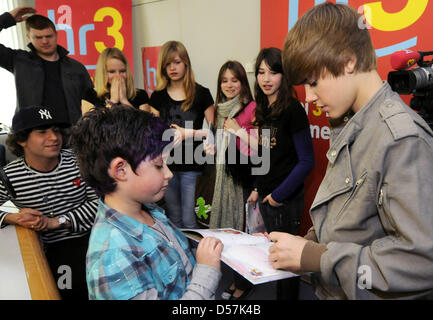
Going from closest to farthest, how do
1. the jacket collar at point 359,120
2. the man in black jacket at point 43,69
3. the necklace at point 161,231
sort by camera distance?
the jacket collar at point 359,120
the necklace at point 161,231
the man in black jacket at point 43,69

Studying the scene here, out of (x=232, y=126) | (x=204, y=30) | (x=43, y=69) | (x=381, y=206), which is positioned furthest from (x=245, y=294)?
(x=204, y=30)

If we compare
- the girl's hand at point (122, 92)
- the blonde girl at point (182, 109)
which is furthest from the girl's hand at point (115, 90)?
the blonde girl at point (182, 109)

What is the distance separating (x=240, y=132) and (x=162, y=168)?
1.19m

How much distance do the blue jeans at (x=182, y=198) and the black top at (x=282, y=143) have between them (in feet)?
2.16

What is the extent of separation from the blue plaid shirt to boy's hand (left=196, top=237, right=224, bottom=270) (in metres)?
0.08

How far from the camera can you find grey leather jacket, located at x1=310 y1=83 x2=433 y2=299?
614 millimetres

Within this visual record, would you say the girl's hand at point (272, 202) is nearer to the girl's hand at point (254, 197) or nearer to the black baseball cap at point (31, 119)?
the girl's hand at point (254, 197)

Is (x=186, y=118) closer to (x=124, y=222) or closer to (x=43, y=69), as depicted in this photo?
(x=43, y=69)

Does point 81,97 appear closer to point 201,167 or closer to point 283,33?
point 201,167

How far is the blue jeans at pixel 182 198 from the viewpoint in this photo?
2312 mm

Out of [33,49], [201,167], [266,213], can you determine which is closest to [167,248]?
[266,213]

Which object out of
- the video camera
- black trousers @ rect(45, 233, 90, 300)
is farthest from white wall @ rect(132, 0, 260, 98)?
black trousers @ rect(45, 233, 90, 300)

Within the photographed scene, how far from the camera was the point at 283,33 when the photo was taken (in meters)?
2.52

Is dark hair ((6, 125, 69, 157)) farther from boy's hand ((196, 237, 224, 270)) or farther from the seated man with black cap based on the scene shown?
boy's hand ((196, 237, 224, 270))
